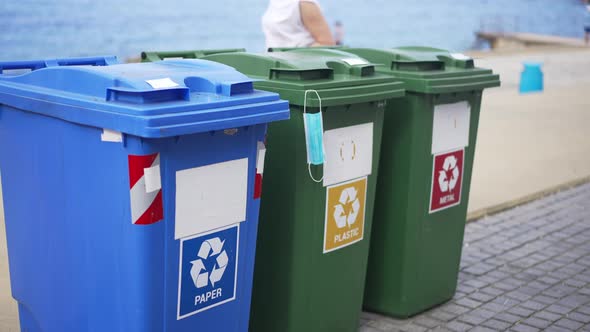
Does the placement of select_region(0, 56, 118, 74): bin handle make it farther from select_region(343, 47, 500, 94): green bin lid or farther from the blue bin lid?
select_region(343, 47, 500, 94): green bin lid

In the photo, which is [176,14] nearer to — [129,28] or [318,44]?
[129,28]

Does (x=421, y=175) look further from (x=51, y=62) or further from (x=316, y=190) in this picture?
(x=51, y=62)

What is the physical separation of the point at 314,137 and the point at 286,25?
8.30 feet

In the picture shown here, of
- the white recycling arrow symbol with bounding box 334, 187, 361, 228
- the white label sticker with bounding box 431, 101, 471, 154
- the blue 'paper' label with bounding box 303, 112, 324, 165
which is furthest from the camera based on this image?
the white label sticker with bounding box 431, 101, 471, 154

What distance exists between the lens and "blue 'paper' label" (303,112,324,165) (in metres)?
3.28

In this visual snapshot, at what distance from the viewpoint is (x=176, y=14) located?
11.0m

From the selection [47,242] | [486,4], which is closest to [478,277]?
[47,242]

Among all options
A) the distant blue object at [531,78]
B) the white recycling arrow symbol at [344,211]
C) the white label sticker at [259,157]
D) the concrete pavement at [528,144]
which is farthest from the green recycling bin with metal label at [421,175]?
the distant blue object at [531,78]

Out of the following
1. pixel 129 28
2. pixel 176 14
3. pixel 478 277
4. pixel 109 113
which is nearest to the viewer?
pixel 109 113

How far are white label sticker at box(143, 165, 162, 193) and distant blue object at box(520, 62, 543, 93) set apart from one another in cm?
1262

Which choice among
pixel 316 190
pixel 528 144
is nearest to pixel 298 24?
pixel 316 190

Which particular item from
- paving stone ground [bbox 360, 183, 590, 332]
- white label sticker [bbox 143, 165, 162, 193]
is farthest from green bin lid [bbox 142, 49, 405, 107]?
paving stone ground [bbox 360, 183, 590, 332]

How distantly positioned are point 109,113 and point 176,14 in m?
8.70

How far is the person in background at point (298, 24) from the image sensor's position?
A: 5598mm
